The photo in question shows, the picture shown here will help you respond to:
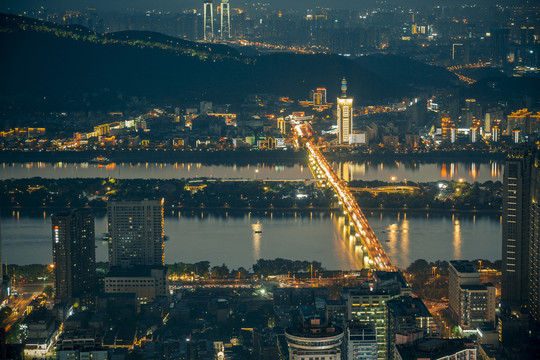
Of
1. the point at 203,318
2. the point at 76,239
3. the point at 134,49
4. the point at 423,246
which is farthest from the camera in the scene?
the point at 134,49

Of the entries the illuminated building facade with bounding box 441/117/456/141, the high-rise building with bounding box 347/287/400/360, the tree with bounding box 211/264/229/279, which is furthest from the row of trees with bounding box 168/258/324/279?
the illuminated building facade with bounding box 441/117/456/141

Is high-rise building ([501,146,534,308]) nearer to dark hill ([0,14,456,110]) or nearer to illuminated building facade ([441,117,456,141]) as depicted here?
illuminated building facade ([441,117,456,141])

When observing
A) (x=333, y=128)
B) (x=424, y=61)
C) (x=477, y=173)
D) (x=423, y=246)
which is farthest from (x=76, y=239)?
(x=424, y=61)

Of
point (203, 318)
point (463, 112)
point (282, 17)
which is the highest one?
point (282, 17)

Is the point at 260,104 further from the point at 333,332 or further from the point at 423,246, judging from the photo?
the point at 333,332

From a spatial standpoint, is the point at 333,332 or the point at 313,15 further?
the point at 313,15

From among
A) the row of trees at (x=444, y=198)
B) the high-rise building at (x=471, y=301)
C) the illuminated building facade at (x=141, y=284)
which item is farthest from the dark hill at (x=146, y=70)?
the high-rise building at (x=471, y=301)
